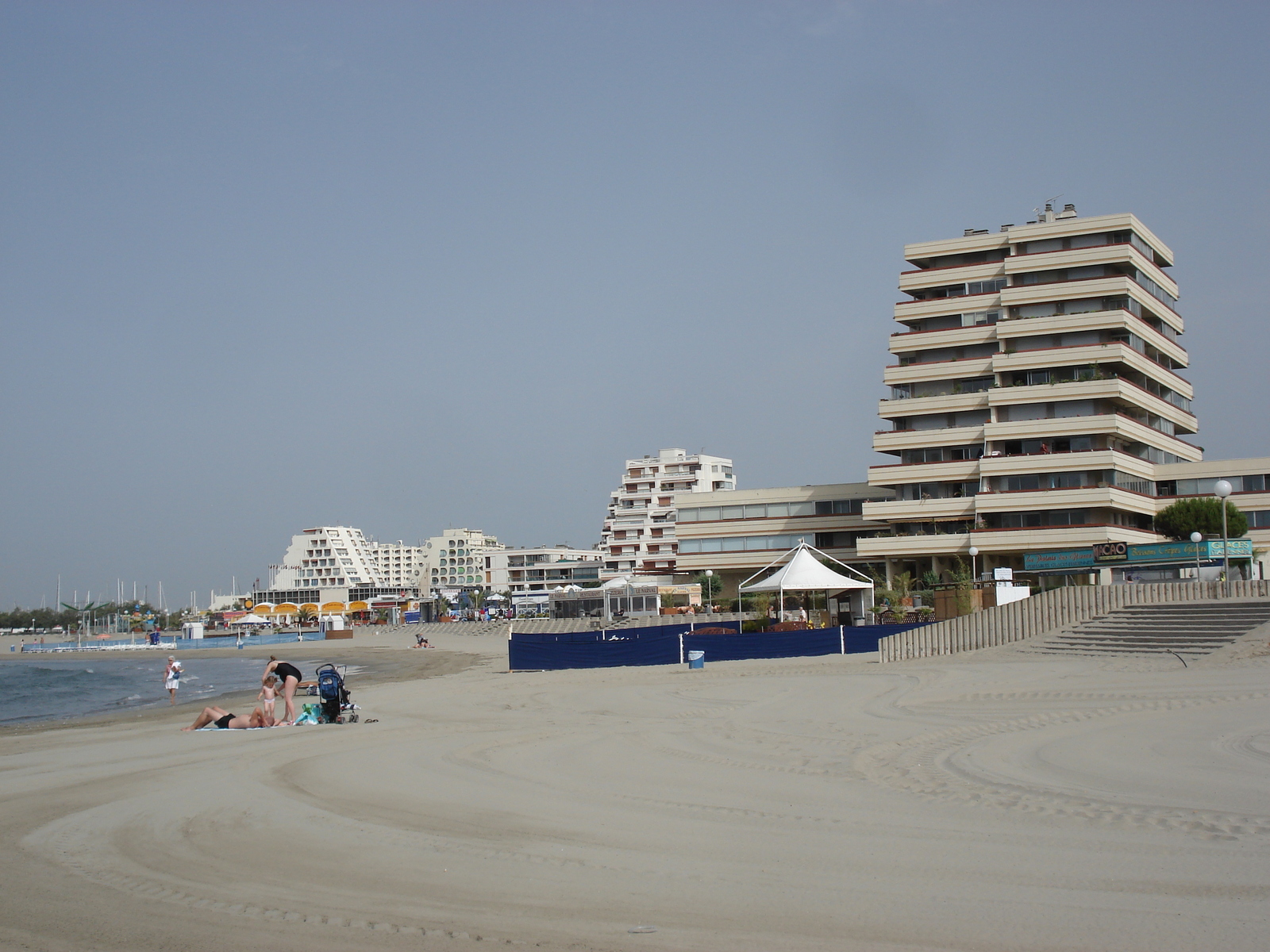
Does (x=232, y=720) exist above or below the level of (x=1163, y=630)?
below

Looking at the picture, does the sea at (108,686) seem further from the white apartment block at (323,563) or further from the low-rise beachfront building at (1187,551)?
the white apartment block at (323,563)

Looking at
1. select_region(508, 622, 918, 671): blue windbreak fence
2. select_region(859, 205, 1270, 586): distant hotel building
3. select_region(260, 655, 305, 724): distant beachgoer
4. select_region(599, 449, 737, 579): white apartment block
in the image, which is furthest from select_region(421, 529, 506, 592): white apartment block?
select_region(260, 655, 305, 724): distant beachgoer

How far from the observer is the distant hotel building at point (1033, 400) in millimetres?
60719

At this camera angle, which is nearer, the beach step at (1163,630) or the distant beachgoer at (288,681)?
the distant beachgoer at (288,681)

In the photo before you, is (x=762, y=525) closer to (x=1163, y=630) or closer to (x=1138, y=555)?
(x=1138, y=555)

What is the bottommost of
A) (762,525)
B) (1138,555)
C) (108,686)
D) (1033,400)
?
(108,686)

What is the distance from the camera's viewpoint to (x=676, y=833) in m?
8.73

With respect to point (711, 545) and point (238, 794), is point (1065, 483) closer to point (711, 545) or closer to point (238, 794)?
point (711, 545)

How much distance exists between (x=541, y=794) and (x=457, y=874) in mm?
3217

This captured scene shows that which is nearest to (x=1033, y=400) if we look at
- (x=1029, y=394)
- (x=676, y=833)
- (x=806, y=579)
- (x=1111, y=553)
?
(x=1029, y=394)

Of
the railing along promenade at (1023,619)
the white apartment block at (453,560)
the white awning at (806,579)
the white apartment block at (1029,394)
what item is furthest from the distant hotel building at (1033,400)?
the white apartment block at (453,560)

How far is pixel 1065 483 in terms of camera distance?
60938 mm

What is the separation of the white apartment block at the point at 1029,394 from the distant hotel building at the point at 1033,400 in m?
0.09

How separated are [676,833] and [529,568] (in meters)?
147
